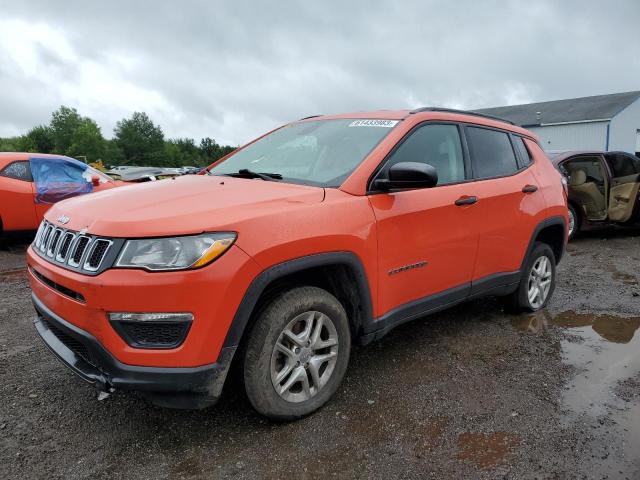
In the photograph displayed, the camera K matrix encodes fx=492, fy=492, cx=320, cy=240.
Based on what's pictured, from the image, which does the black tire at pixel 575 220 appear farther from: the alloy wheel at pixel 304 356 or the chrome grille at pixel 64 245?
the chrome grille at pixel 64 245

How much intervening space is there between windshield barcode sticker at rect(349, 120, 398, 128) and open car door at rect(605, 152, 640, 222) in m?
7.09

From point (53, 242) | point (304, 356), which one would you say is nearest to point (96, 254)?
point (53, 242)

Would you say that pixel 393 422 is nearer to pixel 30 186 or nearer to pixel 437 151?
pixel 437 151

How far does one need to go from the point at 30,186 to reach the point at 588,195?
919 centimetres

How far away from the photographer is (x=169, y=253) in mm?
2270

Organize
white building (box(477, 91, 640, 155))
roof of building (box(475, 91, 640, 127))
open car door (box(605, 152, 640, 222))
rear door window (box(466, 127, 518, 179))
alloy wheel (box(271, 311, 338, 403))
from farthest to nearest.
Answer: roof of building (box(475, 91, 640, 127)) < white building (box(477, 91, 640, 155)) < open car door (box(605, 152, 640, 222)) < rear door window (box(466, 127, 518, 179)) < alloy wheel (box(271, 311, 338, 403))

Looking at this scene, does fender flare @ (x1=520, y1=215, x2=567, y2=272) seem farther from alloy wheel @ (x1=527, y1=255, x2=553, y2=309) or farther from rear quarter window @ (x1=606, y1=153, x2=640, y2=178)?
rear quarter window @ (x1=606, y1=153, x2=640, y2=178)

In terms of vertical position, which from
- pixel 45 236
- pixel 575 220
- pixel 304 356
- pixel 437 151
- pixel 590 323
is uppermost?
pixel 437 151

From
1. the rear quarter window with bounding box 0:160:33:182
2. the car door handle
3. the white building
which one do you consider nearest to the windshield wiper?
the car door handle

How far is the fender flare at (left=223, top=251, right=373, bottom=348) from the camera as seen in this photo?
7.82 feet

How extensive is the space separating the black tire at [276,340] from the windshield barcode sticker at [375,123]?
51.8 inches

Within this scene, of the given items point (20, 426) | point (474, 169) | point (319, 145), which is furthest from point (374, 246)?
point (20, 426)

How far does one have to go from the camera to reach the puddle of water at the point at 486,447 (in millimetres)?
2506

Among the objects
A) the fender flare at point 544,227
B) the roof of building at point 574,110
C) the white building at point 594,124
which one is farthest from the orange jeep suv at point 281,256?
the white building at point 594,124
